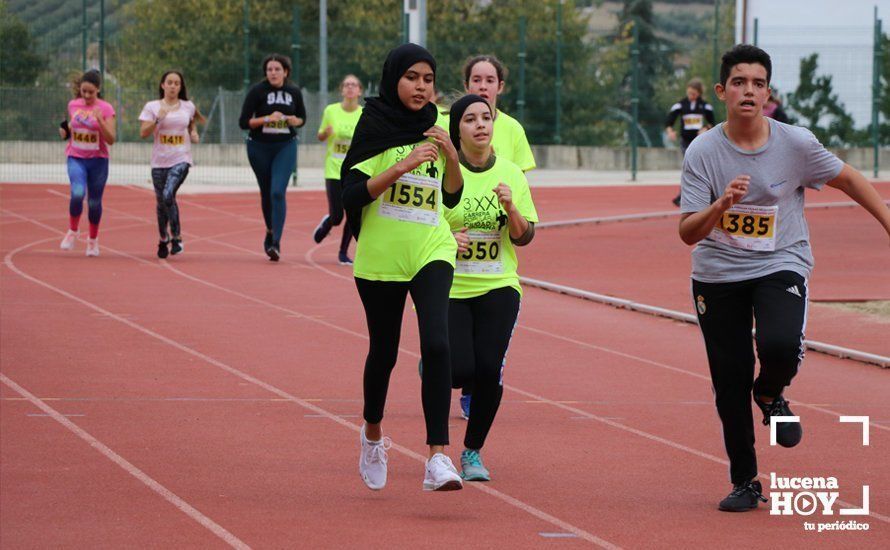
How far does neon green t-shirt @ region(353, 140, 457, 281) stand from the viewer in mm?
6922

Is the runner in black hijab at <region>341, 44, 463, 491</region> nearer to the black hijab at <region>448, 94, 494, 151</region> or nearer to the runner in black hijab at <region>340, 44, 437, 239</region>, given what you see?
the runner in black hijab at <region>340, 44, 437, 239</region>

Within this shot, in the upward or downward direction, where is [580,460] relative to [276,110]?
downward

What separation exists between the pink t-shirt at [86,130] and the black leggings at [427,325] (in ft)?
33.9

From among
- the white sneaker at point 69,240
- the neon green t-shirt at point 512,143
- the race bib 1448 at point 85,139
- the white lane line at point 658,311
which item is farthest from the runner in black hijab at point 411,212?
the white sneaker at point 69,240

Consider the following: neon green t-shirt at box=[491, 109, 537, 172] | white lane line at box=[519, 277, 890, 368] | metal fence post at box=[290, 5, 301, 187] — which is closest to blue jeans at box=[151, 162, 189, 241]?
white lane line at box=[519, 277, 890, 368]

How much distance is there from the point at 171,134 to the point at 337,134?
1.69m

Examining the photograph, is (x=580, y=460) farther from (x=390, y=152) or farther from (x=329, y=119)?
(x=329, y=119)

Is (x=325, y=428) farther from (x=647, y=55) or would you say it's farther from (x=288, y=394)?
(x=647, y=55)

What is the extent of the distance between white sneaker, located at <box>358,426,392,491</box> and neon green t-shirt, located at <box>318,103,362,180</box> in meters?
9.62

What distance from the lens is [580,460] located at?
7996 millimetres

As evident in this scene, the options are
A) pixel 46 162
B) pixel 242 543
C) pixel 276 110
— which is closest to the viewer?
pixel 242 543

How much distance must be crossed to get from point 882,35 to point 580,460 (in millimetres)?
30678

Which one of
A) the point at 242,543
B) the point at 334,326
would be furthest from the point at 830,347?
the point at 242,543

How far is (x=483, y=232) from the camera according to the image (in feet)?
25.4
